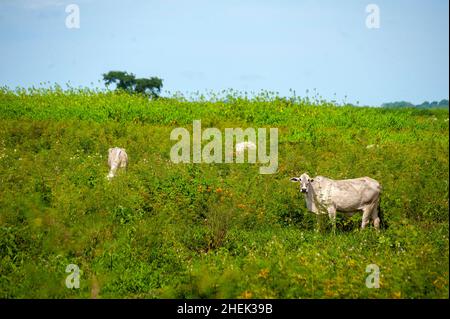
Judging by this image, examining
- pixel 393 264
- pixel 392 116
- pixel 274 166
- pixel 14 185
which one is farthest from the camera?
pixel 392 116

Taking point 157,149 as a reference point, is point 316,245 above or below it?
below

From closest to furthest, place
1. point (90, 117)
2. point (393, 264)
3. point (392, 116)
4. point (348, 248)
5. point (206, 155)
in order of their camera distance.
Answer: point (393, 264) < point (348, 248) < point (206, 155) < point (90, 117) < point (392, 116)

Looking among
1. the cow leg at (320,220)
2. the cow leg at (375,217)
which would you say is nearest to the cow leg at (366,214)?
the cow leg at (375,217)

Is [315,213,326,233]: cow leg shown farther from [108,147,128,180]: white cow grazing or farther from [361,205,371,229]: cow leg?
[108,147,128,180]: white cow grazing

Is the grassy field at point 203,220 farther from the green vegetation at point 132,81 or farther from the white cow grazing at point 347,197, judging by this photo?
the green vegetation at point 132,81

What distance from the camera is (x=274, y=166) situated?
59.6 ft

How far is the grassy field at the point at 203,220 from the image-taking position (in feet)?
34.1

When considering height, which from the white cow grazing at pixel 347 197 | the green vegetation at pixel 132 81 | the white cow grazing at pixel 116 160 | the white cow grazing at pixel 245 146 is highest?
the green vegetation at pixel 132 81

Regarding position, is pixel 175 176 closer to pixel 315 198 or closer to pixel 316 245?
pixel 315 198

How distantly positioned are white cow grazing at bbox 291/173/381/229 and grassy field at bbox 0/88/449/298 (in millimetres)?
504

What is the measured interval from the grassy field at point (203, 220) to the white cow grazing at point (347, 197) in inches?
19.8
